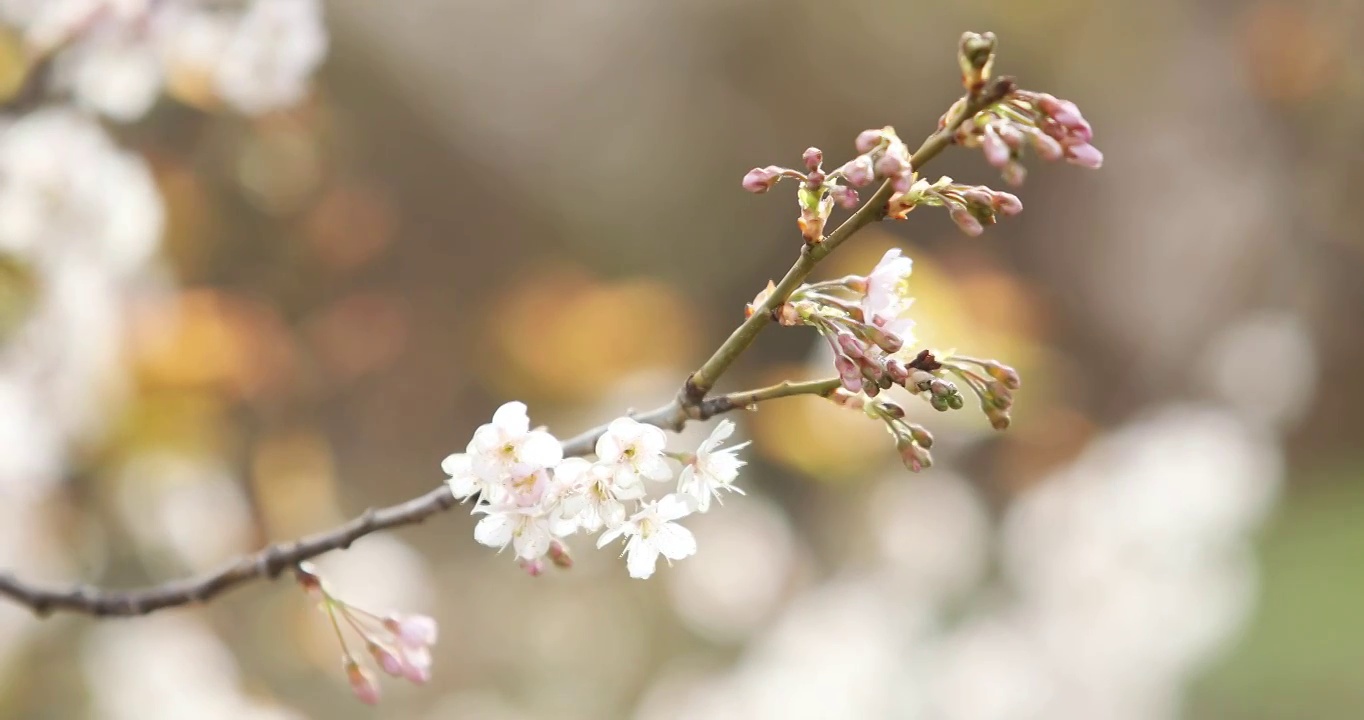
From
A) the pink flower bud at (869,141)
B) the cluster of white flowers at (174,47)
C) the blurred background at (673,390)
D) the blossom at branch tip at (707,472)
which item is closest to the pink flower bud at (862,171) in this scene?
the pink flower bud at (869,141)

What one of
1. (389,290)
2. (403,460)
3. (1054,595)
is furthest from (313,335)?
(1054,595)

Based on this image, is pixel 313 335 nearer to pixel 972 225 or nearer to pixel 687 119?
pixel 687 119

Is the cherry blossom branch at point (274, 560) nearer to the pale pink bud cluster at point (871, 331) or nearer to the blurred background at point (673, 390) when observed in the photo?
the pale pink bud cluster at point (871, 331)

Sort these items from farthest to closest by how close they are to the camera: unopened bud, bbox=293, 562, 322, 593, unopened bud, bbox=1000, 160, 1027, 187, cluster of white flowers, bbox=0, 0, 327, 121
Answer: cluster of white flowers, bbox=0, 0, 327, 121 < unopened bud, bbox=293, 562, 322, 593 < unopened bud, bbox=1000, 160, 1027, 187

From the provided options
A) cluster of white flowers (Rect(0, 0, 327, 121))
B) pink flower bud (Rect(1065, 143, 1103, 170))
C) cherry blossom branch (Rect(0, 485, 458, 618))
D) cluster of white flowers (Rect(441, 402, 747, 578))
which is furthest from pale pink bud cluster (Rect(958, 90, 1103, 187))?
cluster of white flowers (Rect(0, 0, 327, 121))

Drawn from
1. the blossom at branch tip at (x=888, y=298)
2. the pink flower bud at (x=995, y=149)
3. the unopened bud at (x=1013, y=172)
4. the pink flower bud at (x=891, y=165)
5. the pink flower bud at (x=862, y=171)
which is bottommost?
the blossom at branch tip at (x=888, y=298)

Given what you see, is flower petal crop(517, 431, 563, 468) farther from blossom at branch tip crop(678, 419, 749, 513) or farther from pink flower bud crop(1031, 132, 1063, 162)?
pink flower bud crop(1031, 132, 1063, 162)

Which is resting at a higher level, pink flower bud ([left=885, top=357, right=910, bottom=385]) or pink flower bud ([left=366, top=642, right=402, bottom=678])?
Result: pink flower bud ([left=885, top=357, right=910, bottom=385])

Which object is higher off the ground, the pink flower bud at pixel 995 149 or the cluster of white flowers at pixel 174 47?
the pink flower bud at pixel 995 149
